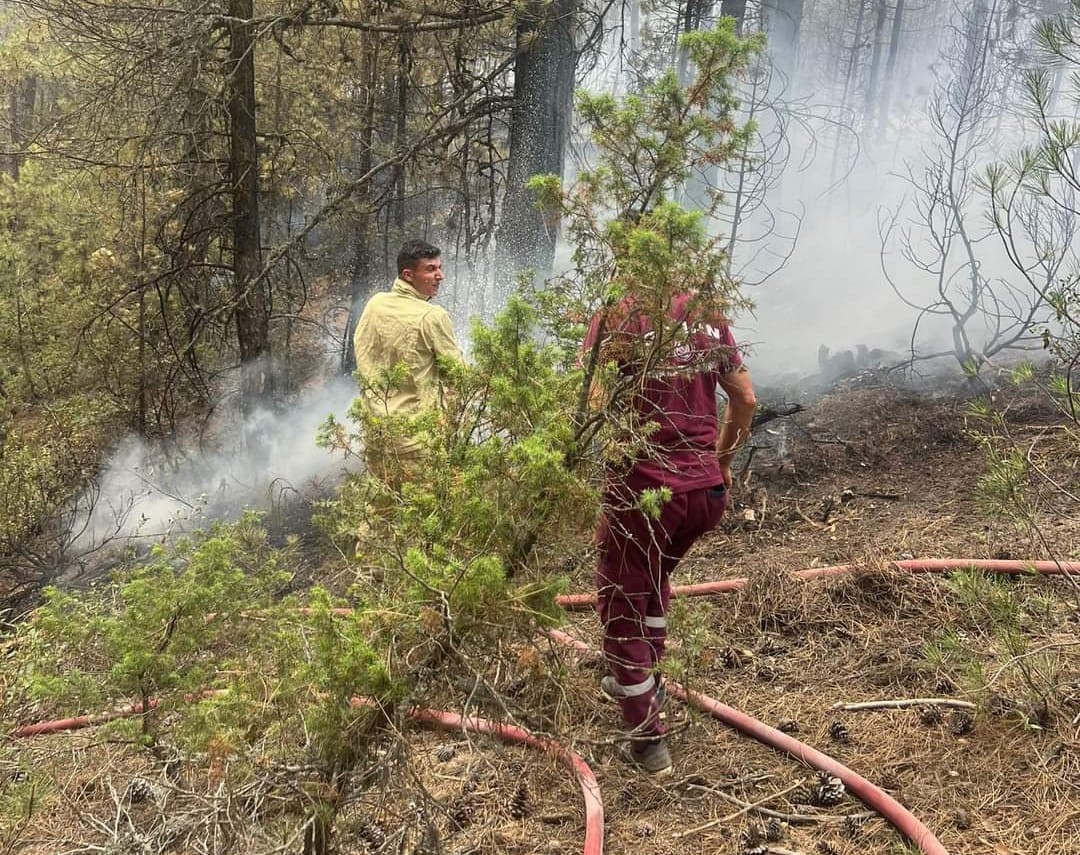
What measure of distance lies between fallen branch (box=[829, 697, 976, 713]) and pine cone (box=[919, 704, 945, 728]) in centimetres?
2

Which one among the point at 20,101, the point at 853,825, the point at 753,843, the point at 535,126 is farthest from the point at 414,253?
the point at 20,101

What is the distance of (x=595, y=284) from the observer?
1.92m

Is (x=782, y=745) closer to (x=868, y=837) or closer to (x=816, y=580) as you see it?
(x=868, y=837)

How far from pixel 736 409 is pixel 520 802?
1588 mm

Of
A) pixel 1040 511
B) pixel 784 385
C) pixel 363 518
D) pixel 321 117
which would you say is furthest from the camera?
pixel 321 117

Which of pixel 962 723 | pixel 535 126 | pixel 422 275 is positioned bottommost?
pixel 962 723

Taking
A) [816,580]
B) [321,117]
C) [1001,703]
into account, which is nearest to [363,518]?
[1001,703]

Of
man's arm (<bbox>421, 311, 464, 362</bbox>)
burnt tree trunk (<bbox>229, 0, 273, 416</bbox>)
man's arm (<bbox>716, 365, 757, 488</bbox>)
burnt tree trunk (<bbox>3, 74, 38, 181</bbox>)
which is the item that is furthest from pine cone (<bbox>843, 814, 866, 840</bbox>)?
burnt tree trunk (<bbox>3, 74, 38, 181</bbox>)

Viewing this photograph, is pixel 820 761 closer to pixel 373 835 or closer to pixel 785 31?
pixel 373 835

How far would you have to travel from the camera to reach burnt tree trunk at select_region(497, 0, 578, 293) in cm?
571

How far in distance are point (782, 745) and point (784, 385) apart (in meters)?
5.48

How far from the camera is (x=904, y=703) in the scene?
2.98m

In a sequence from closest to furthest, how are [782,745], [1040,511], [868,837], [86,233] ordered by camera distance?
[868,837] < [782,745] < [1040,511] < [86,233]

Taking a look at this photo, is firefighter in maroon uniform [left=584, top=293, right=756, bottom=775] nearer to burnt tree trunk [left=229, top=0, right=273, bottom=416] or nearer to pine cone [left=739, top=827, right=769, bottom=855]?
pine cone [left=739, top=827, right=769, bottom=855]
